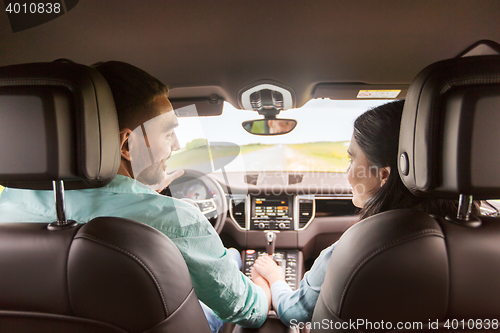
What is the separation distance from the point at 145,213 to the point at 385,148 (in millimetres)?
1071

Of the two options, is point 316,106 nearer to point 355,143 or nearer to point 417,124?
point 355,143

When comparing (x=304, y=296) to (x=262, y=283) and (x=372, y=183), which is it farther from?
(x=372, y=183)

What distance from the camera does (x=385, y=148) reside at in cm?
143

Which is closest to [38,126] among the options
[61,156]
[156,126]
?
[61,156]

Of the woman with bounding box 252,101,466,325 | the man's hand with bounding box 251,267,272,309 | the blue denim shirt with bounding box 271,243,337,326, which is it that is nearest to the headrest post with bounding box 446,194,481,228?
the woman with bounding box 252,101,466,325

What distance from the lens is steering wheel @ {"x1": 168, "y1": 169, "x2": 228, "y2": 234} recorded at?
A: 3160mm

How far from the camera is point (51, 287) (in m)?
1.00

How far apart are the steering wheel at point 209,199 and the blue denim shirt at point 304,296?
4.72ft

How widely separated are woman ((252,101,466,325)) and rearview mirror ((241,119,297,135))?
1.17 m

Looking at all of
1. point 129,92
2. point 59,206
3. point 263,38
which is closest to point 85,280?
point 59,206

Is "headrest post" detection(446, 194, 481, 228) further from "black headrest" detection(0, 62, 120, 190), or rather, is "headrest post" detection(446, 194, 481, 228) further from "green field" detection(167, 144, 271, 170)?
"green field" detection(167, 144, 271, 170)

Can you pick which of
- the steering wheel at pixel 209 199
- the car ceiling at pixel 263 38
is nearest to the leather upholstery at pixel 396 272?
the car ceiling at pixel 263 38

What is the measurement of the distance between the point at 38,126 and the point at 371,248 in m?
1.08

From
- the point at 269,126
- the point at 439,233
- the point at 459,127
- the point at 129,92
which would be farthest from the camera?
the point at 269,126
